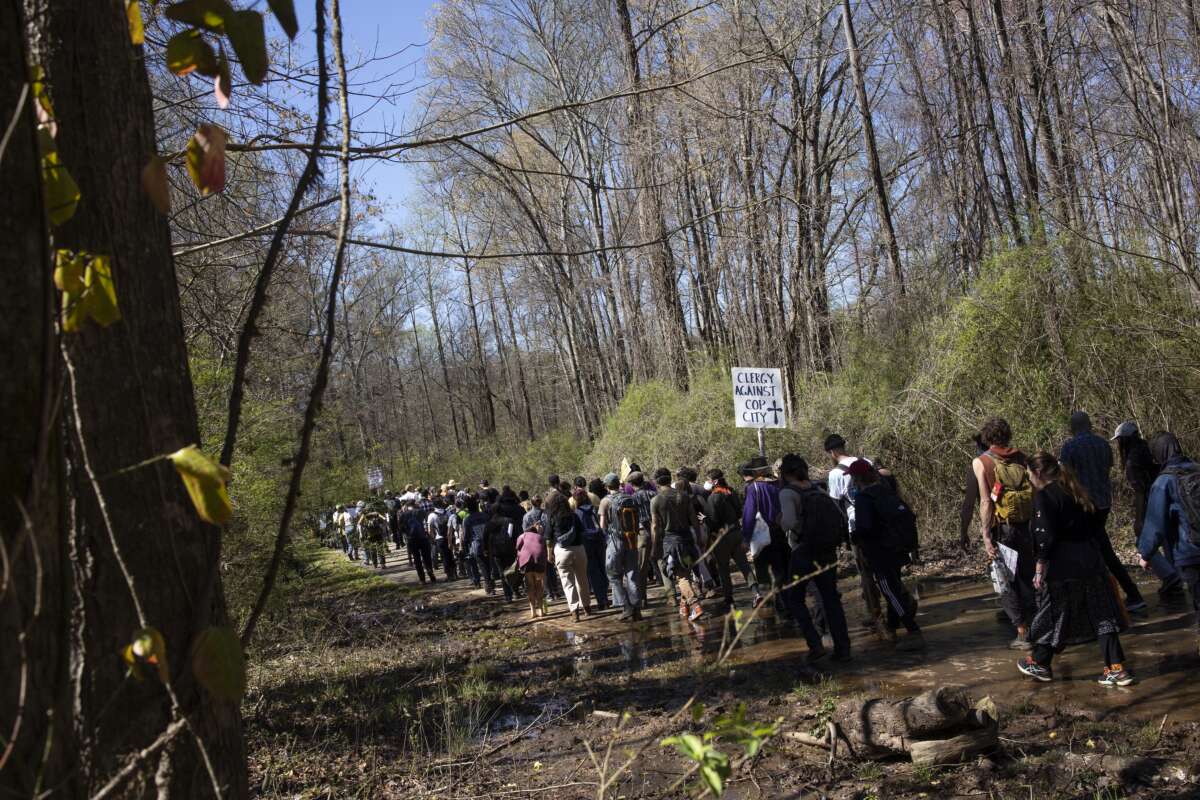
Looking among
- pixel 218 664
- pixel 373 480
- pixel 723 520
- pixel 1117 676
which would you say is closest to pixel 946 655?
pixel 1117 676

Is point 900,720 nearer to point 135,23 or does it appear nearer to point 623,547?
point 135,23

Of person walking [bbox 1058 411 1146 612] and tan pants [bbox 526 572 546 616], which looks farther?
tan pants [bbox 526 572 546 616]

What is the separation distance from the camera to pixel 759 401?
12.8 m

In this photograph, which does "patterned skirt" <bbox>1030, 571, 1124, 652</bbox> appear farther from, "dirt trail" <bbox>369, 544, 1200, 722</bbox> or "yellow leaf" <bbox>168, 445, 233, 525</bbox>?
"yellow leaf" <bbox>168, 445, 233, 525</bbox>

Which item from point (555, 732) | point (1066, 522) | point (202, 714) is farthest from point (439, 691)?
point (202, 714)

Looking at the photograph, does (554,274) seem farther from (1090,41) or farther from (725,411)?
(1090,41)

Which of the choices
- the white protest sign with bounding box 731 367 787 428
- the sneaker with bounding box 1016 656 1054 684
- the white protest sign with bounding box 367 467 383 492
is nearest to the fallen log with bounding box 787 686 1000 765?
the sneaker with bounding box 1016 656 1054 684

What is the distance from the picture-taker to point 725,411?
17594 millimetres

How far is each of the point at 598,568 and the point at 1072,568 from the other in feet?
25.7

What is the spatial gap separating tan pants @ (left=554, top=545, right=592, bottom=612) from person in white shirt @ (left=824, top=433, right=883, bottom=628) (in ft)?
12.8

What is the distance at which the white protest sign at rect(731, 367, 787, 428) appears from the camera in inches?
501

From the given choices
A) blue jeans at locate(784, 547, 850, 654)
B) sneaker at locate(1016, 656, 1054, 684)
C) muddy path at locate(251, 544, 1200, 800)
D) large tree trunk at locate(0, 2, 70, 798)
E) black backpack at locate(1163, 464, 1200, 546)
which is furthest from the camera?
blue jeans at locate(784, 547, 850, 654)

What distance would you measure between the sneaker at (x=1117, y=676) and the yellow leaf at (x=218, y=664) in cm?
654

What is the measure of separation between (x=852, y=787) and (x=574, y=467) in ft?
76.2
